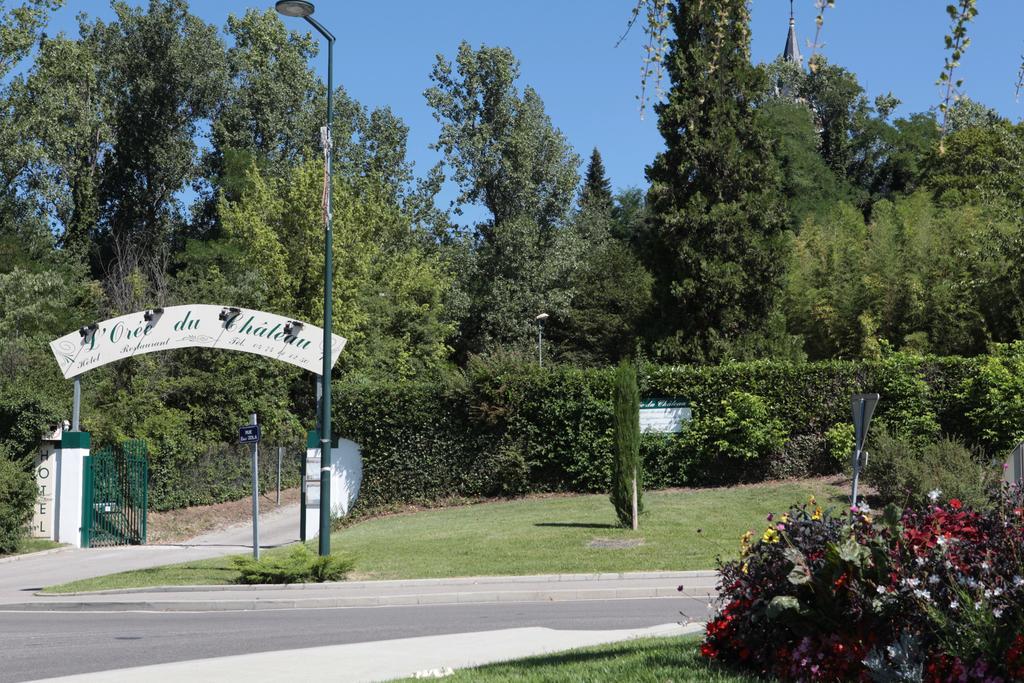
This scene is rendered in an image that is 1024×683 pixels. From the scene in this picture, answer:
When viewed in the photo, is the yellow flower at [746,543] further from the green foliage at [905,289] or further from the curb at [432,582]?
the green foliage at [905,289]

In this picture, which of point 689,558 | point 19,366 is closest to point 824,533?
point 689,558

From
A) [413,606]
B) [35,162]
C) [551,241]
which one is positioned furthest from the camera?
[551,241]

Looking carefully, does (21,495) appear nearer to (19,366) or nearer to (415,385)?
(415,385)

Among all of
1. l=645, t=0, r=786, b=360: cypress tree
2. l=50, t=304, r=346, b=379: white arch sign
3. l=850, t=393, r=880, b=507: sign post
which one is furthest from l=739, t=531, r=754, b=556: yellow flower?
l=645, t=0, r=786, b=360: cypress tree

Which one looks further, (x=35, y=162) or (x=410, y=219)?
(x=410, y=219)

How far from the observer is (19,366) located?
37.0 meters

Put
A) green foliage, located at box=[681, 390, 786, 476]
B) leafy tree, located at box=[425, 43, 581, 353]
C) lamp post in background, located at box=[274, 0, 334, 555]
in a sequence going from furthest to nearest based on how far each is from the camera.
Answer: leafy tree, located at box=[425, 43, 581, 353], green foliage, located at box=[681, 390, 786, 476], lamp post in background, located at box=[274, 0, 334, 555]

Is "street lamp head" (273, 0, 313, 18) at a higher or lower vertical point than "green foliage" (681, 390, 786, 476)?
higher

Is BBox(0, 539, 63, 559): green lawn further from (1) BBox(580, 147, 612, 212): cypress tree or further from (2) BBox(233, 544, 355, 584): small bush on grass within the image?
(1) BBox(580, 147, 612, 212): cypress tree

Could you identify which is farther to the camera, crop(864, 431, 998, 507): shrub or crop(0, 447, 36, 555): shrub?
crop(0, 447, 36, 555): shrub

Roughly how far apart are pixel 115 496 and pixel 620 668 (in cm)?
2264

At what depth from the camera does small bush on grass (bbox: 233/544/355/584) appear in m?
17.6

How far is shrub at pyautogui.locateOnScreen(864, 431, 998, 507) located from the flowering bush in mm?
14865

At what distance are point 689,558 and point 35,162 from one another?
32182 mm
